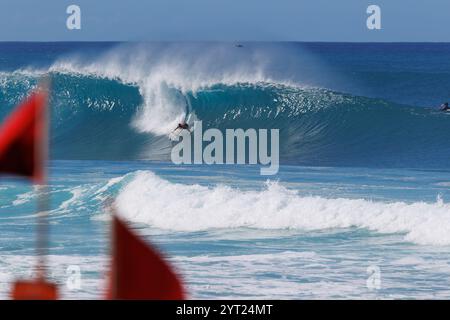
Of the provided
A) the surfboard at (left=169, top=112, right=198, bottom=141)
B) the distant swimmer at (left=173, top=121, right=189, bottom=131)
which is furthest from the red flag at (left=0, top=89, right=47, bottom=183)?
the distant swimmer at (left=173, top=121, right=189, bottom=131)

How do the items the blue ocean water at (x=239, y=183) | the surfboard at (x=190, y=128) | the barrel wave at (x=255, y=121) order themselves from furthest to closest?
the surfboard at (x=190, y=128)
the barrel wave at (x=255, y=121)
the blue ocean water at (x=239, y=183)

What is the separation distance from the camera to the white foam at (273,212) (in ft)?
37.7

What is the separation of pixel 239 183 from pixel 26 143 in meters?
12.6

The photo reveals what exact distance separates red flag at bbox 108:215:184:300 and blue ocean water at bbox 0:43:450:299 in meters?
5.67

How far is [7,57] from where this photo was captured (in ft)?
134

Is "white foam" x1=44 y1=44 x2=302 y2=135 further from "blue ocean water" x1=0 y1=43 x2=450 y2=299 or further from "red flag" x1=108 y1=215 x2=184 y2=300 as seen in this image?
"red flag" x1=108 y1=215 x2=184 y2=300

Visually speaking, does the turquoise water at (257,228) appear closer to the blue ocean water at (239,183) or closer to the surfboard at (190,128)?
the blue ocean water at (239,183)

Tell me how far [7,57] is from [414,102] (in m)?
16.6

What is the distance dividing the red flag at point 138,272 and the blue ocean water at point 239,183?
18.6ft

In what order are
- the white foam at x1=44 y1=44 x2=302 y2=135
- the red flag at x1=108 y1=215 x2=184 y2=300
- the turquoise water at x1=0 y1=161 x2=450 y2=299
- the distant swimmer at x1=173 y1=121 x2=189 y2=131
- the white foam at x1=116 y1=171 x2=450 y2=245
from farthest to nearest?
the white foam at x1=44 y1=44 x2=302 y2=135, the distant swimmer at x1=173 y1=121 x2=189 y2=131, the white foam at x1=116 y1=171 x2=450 y2=245, the turquoise water at x1=0 y1=161 x2=450 y2=299, the red flag at x1=108 y1=215 x2=184 y2=300

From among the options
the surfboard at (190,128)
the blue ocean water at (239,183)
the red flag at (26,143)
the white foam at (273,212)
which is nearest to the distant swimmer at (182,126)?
the surfboard at (190,128)

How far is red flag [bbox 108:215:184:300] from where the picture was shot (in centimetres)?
211

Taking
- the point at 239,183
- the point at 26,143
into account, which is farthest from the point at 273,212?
the point at 26,143
